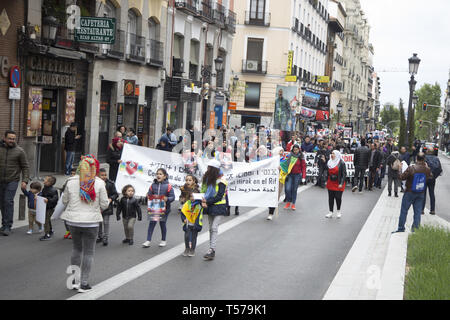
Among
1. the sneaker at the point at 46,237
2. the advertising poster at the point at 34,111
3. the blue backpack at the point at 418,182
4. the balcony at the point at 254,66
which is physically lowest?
the sneaker at the point at 46,237

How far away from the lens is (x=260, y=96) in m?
54.9

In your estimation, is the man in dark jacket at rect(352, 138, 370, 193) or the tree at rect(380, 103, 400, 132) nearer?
the man in dark jacket at rect(352, 138, 370, 193)

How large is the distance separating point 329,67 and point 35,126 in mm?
63277

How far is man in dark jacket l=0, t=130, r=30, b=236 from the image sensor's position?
11.3 meters

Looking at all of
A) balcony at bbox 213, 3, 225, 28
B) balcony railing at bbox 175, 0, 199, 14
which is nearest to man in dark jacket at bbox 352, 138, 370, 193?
balcony railing at bbox 175, 0, 199, 14

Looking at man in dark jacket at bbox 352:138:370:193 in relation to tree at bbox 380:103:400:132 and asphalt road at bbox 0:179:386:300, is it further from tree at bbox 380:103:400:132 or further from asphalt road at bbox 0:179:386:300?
tree at bbox 380:103:400:132

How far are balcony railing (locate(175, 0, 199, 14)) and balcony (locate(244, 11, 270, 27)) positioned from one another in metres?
21.1

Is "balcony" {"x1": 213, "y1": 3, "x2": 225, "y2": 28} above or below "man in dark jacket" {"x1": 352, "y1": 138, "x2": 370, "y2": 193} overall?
above

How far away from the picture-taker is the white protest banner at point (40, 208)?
11.0 metres

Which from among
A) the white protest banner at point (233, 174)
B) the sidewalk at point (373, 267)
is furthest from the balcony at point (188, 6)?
the sidewalk at point (373, 267)

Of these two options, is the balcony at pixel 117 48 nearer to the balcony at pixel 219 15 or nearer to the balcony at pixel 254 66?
the balcony at pixel 219 15

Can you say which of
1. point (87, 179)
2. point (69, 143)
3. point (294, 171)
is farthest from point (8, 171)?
point (69, 143)

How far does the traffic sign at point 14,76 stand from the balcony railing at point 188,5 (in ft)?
46.1
